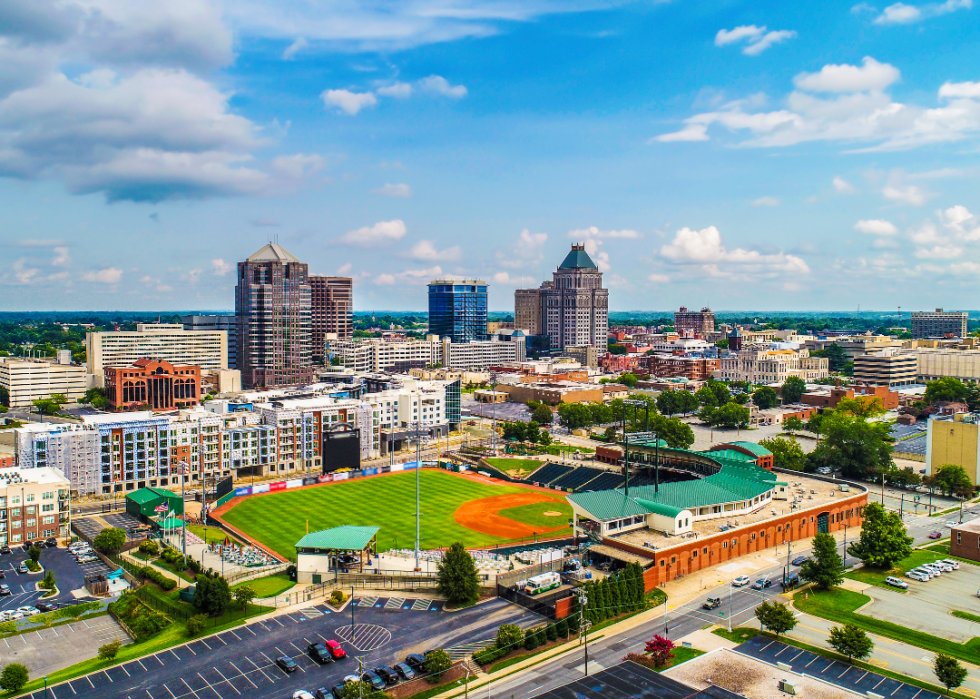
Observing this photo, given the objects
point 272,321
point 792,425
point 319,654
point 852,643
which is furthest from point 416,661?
point 272,321

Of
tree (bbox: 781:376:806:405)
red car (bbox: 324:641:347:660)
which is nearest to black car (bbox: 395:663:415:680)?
red car (bbox: 324:641:347:660)

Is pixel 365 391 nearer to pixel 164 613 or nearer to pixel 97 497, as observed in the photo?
pixel 97 497

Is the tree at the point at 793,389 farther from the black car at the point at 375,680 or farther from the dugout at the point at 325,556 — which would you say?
the black car at the point at 375,680

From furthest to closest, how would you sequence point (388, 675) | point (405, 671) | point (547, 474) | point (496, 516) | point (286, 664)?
point (547, 474), point (496, 516), point (286, 664), point (405, 671), point (388, 675)

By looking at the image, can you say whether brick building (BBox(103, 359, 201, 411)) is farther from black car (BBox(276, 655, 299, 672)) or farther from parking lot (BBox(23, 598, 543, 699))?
black car (BBox(276, 655, 299, 672))

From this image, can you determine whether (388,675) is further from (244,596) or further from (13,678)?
(13,678)

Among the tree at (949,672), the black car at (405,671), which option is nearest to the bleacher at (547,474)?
the black car at (405,671)
